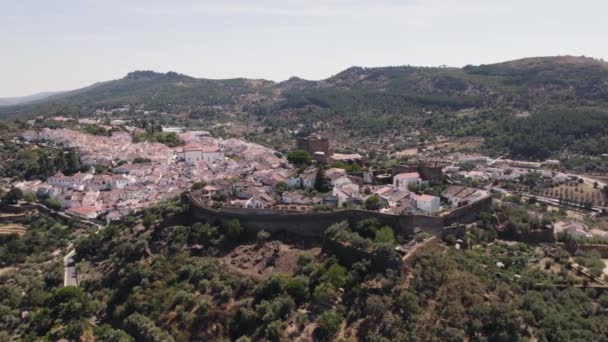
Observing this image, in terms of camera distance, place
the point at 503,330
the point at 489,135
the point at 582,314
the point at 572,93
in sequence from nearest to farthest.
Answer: the point at 503,330, the point at 582,314, the point at 489,135, the point at 572,93

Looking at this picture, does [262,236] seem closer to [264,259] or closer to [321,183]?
[264,259]

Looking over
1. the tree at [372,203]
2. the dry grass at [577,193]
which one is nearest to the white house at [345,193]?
the tree at [372,203]

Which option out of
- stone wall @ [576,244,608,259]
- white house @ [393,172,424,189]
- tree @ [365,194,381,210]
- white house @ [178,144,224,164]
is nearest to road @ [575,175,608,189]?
stone wall @ [576,244,608,259]

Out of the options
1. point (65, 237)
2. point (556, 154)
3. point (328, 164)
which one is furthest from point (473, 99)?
point (65, 237)

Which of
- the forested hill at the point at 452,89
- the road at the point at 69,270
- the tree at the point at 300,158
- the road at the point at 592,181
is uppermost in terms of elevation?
the forested hill at the point at 452,89

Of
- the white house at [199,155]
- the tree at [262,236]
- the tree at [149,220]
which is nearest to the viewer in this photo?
the tree at [262,236]

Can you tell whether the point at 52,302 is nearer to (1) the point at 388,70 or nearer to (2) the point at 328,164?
(2) the point at 328,164

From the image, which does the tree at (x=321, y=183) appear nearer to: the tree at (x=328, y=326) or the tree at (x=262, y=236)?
the tree at (x=262, y=236)

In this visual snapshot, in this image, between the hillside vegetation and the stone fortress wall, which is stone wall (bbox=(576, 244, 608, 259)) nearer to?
the hillside vegetation
